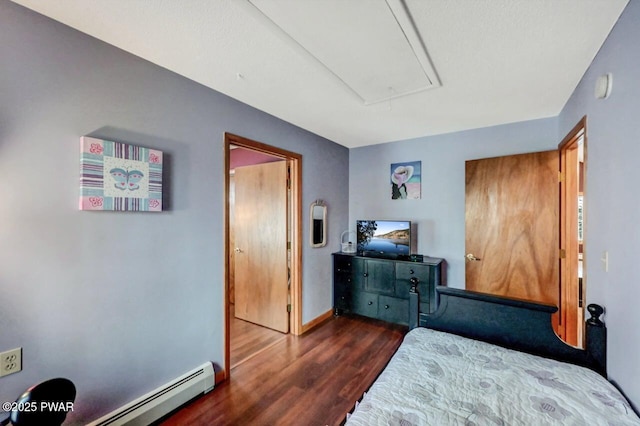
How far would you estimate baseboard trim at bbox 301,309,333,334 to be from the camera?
312 cm

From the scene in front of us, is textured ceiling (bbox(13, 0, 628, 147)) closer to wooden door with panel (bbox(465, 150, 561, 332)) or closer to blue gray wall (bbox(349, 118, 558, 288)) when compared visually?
blue gray wall (bbox(349, 118, 558, 288))

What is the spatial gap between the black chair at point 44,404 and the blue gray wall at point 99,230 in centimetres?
40

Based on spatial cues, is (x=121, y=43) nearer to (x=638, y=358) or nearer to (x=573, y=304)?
(x=638, y=358)

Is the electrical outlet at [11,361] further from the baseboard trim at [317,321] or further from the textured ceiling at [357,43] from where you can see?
the baseboard trim at [317,321]

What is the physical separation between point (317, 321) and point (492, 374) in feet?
7.26

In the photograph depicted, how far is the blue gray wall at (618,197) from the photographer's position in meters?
1.16

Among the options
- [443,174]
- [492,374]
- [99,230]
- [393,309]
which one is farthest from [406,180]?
[99,230]

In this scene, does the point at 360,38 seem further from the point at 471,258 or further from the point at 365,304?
the point at 365,304

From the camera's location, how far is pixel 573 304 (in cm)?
246

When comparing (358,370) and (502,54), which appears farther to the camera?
(358,370)

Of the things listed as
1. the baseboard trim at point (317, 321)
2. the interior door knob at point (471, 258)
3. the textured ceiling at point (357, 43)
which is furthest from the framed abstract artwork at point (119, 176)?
the interior door knob at point (471, 258)

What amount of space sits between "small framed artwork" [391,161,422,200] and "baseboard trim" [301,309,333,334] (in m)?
1.74

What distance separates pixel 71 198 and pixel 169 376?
131 centimetres

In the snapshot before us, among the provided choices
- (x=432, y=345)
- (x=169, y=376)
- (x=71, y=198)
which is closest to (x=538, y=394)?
(x=432, y=345)
